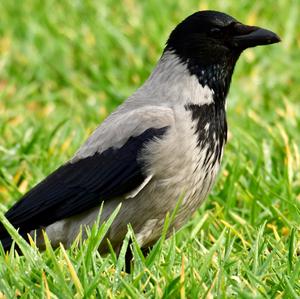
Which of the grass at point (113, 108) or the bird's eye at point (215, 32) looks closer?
the grass at point (113, 108)

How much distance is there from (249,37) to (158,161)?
1021 mm

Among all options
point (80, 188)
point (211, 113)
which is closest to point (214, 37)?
point (211, 113)

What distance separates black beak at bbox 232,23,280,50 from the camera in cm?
546

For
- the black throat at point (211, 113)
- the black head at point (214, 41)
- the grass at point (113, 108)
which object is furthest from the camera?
the black head at point (214, 41)

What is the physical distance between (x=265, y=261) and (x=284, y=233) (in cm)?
103

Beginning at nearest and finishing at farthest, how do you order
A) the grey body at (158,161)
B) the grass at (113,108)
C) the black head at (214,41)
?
the grass at (113,108), the grey body at (158,161), the black head at (214,41)

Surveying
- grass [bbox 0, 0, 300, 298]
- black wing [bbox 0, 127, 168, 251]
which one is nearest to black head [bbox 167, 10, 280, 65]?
black wing [bbox 0, 127, 168, 251]

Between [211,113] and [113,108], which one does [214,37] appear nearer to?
[211,113]

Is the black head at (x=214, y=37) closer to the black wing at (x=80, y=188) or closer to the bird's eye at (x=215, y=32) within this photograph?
the bird's eye at (x=215, y=32)

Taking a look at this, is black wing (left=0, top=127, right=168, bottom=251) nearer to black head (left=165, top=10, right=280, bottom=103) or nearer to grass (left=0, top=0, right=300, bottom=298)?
grass (left=0, top=0, right=300, bottom=298)

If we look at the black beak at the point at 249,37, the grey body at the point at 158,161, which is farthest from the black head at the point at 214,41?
the grey body at the point at 158,161

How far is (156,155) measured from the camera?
4941 mm

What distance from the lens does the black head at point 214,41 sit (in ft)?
17.8

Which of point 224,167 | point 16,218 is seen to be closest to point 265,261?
point 16,218
